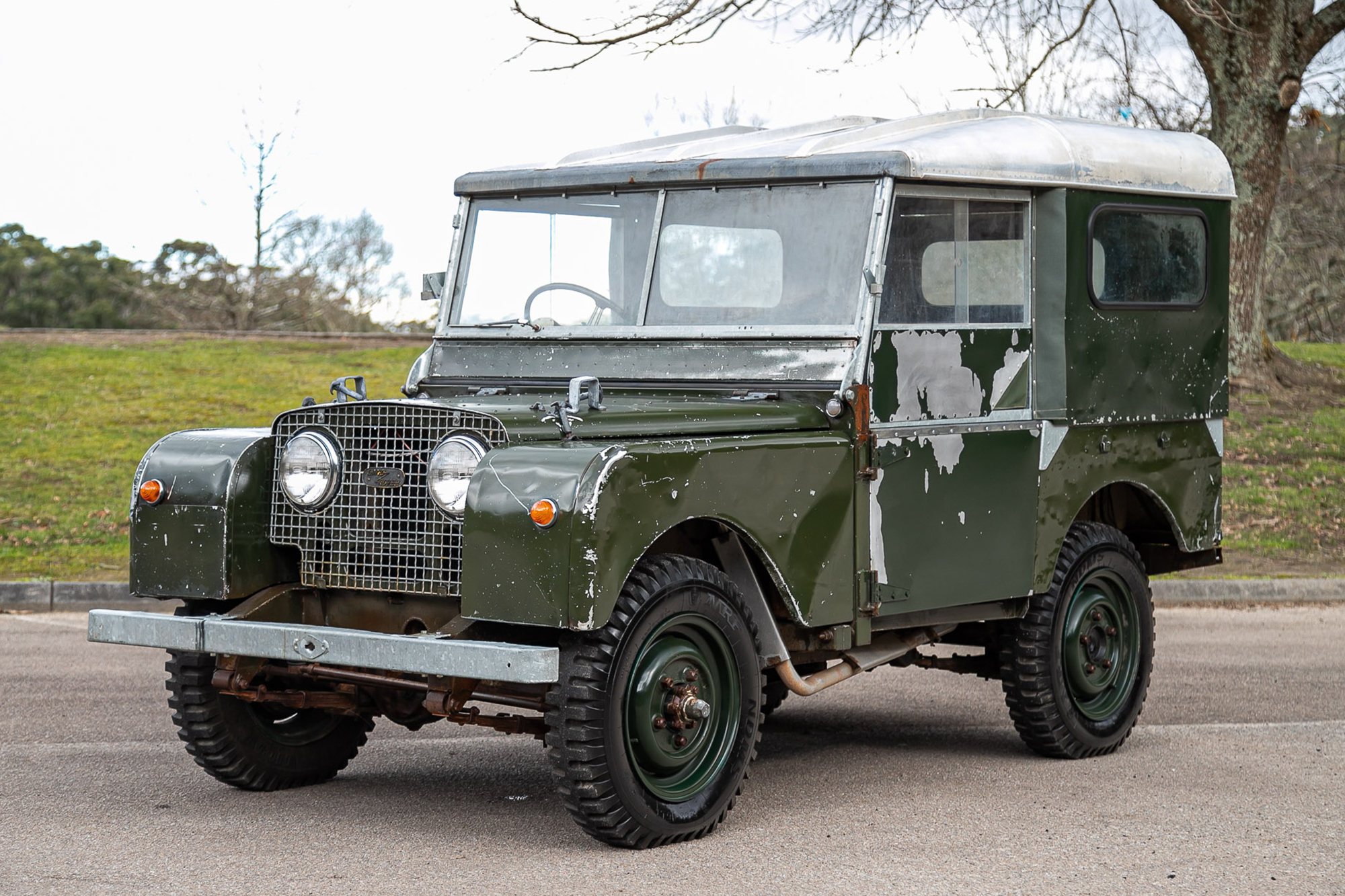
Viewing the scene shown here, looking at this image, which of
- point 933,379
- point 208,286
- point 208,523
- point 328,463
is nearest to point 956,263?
point 933,379

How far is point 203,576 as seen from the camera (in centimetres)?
552

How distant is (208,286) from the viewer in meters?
30.0

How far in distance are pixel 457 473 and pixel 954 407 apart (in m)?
2.07

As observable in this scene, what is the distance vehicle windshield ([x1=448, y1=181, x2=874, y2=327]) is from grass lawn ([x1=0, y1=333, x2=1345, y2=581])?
6.00m

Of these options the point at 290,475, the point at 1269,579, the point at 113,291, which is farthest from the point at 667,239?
the point at 113,291

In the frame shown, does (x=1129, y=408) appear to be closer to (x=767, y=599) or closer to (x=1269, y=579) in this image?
(x=767, y=599)

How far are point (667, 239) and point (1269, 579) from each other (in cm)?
746

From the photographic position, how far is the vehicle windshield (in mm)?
6008

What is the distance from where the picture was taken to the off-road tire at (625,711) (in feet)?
16.0

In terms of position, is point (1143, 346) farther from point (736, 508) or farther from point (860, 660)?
point (736, 508)

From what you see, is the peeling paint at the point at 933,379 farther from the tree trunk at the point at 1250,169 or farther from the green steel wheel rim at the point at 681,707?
the tree trunk at the point at 1250,169

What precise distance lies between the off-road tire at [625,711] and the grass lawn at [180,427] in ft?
24.4

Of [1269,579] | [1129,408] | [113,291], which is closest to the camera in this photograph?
[1129,408]

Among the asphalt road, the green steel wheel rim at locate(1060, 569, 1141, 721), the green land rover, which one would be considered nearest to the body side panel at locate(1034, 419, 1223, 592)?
the green land rover
